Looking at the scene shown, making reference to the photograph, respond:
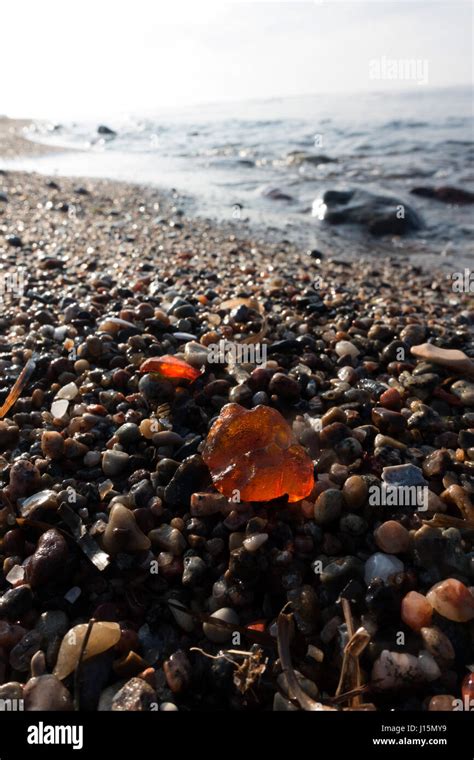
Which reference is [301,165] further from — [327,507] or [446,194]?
[327,507]

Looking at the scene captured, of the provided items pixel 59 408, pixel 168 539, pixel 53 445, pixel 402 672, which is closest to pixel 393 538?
pixel 402 672

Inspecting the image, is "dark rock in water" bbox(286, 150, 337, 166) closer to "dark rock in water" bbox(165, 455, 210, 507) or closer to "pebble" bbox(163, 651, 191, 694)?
"dark rock in water" bbox(165, 455, 210, 507)

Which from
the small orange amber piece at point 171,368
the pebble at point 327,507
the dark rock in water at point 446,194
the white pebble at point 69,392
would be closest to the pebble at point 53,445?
the white pebble at point 69,392

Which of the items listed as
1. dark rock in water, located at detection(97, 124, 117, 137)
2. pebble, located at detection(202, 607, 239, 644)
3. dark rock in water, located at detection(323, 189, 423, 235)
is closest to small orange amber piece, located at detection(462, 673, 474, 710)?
pebble, located at detection(202, 607, 239, 644)

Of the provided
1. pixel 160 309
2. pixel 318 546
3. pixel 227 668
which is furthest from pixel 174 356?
pixel 227 668

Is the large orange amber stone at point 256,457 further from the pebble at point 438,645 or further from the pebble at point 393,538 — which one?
the pebble at point 438,645
